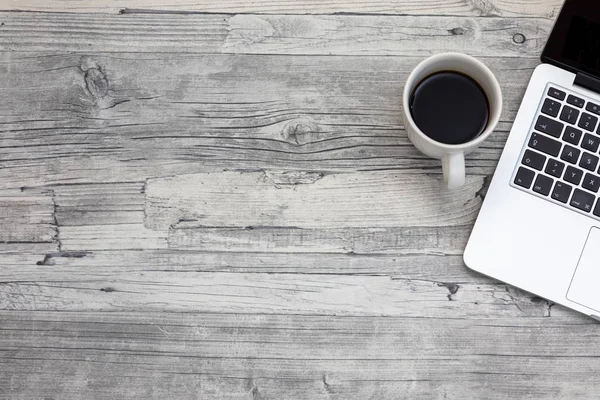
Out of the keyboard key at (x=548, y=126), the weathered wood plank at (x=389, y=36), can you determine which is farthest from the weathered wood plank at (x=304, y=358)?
the weathered wood plank at (x=389, y=36)

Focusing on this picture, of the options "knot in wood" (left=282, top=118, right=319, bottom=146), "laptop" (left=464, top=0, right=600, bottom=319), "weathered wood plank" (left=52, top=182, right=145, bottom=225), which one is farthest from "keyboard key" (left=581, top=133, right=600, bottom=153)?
"weathered wood plank" (left=52, top=182, right=145, bottom=225)

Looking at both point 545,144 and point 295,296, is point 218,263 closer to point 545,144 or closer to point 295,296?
point 295,296

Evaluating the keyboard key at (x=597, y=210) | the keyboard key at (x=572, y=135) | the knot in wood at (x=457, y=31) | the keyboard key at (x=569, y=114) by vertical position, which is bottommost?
the keyboard key at (x=597, y=210)

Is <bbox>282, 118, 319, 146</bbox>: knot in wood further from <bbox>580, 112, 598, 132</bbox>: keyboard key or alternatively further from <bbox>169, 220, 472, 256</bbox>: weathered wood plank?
<bbox>580, 112, 598, 132</bbox>: keyboard key

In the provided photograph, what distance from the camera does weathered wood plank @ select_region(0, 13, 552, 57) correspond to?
2.43ft

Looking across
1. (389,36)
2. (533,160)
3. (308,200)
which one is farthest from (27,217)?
(533,160)

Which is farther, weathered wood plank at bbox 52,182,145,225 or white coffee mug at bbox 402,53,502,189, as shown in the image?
weathered wood plank at bbox 52,182,145,225

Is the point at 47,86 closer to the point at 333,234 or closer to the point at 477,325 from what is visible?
the point at 333,234

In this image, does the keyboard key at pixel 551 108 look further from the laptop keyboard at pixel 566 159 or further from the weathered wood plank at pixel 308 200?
the weathered wood plank at pixel 308 200

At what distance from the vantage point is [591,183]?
0.68 metres

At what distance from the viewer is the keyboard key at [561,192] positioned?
0.68 meters

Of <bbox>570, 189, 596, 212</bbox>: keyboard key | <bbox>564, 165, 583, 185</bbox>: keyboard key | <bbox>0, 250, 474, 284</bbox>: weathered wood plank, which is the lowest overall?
<bbox>0, 250, 474, 284</bbox>: weathered wood plank

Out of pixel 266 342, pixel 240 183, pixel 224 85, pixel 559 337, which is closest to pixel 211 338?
pixel 266 342

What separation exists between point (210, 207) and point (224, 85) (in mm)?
150
